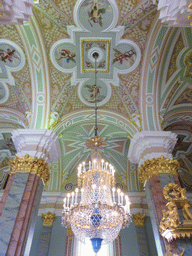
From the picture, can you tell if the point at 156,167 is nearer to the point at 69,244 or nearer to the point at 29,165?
the point at 29,165

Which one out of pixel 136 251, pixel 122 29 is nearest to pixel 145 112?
pixel 122 29

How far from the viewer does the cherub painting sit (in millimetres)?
8152

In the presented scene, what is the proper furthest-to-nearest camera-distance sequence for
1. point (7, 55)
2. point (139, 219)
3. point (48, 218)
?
point (139, 219) < point (48, 218) < point (7, 55)

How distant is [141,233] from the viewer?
34.9 ft

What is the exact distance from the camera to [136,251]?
33.8 ft

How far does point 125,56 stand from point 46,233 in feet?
28.2

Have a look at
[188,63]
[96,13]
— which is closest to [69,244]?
[188,63]

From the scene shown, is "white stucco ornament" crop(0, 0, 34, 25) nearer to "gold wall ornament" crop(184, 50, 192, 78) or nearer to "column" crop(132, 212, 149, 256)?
"gold wall ornament" crop(184, 50, 192, 78)

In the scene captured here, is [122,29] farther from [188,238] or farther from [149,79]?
[188,238]

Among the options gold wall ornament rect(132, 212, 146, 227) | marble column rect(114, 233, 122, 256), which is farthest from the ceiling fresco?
marble column rect(114, 233, 122, 256)

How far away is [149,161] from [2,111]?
6023 millimetres

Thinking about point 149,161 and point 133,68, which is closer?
point 149,161

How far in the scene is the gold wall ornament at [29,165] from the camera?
6.63 meters

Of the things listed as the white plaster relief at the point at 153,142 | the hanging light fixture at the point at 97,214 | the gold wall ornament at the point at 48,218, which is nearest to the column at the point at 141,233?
the gold wall ornament at the point at 48,218
